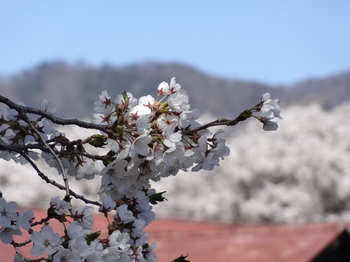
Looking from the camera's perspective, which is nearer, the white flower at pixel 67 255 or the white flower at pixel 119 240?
the white flower at pixel 67 255

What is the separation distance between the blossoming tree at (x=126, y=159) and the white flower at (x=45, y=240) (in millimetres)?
28

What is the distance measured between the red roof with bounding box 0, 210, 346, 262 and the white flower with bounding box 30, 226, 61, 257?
130 inches

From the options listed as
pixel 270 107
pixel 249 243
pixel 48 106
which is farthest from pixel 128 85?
pixel 270 107

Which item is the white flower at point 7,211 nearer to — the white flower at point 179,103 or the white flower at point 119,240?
the white flower at point 119,240

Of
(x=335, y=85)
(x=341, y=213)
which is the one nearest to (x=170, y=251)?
(x=341, y=213)

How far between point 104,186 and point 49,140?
0.23 m

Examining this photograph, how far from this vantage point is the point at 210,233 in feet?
21.4

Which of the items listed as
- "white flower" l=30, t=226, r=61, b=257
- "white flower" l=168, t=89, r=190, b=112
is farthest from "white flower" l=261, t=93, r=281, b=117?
"white flower" l=30, t=226, r=61, b=257

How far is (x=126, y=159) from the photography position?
2090 mm

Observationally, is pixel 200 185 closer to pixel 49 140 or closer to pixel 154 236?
pixel 154 236

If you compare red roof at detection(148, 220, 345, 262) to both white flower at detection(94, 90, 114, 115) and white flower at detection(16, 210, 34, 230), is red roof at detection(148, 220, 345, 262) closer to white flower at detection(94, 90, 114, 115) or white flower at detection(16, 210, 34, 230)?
white flower at detection(94, 90, 114, 115)

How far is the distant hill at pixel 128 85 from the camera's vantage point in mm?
72000

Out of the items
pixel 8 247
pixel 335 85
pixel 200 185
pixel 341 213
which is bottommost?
pixel 8 247

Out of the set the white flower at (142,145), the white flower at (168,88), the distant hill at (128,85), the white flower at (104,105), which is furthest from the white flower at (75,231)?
the distant hill at (128,85)
